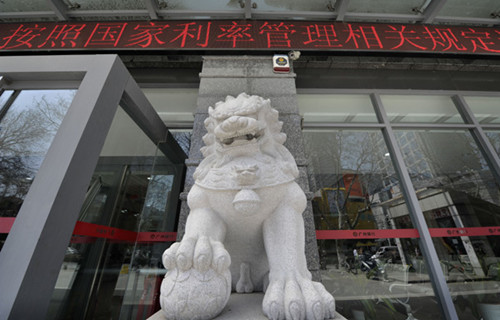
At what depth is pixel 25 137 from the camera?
2049mm

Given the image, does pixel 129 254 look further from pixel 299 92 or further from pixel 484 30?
pixel 484 30

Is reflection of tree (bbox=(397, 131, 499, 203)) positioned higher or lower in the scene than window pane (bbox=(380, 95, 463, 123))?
lower

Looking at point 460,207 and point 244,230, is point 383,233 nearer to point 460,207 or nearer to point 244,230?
point 460,207

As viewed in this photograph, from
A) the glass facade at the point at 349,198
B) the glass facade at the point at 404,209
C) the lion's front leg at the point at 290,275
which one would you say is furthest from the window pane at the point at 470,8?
the lion's front leg at the point at 290,275

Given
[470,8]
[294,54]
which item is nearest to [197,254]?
[294,54]

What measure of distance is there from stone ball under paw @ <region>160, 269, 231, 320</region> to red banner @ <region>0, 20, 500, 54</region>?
3.48m

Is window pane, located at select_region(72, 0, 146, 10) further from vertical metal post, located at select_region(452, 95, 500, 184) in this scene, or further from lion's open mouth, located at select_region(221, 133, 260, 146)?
vertical metal post, located at select_region(452, 95, 500, 184)

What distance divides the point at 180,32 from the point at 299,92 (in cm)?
244

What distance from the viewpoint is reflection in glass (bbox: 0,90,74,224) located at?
1801 mm

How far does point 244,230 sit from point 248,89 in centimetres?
243

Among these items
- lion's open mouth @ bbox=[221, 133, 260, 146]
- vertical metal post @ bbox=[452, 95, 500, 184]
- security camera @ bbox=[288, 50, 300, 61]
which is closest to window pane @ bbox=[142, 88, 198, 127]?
security camera @ bbox=[288, 50, 300, 61]

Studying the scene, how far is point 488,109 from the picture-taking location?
4465mm

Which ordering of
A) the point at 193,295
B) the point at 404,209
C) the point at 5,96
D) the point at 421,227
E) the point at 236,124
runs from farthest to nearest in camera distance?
the point at 404,209 → the point at 421,227 → the point at 5,96 → the point at 236,124 → the point at 193,295

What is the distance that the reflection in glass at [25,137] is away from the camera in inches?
70.9
